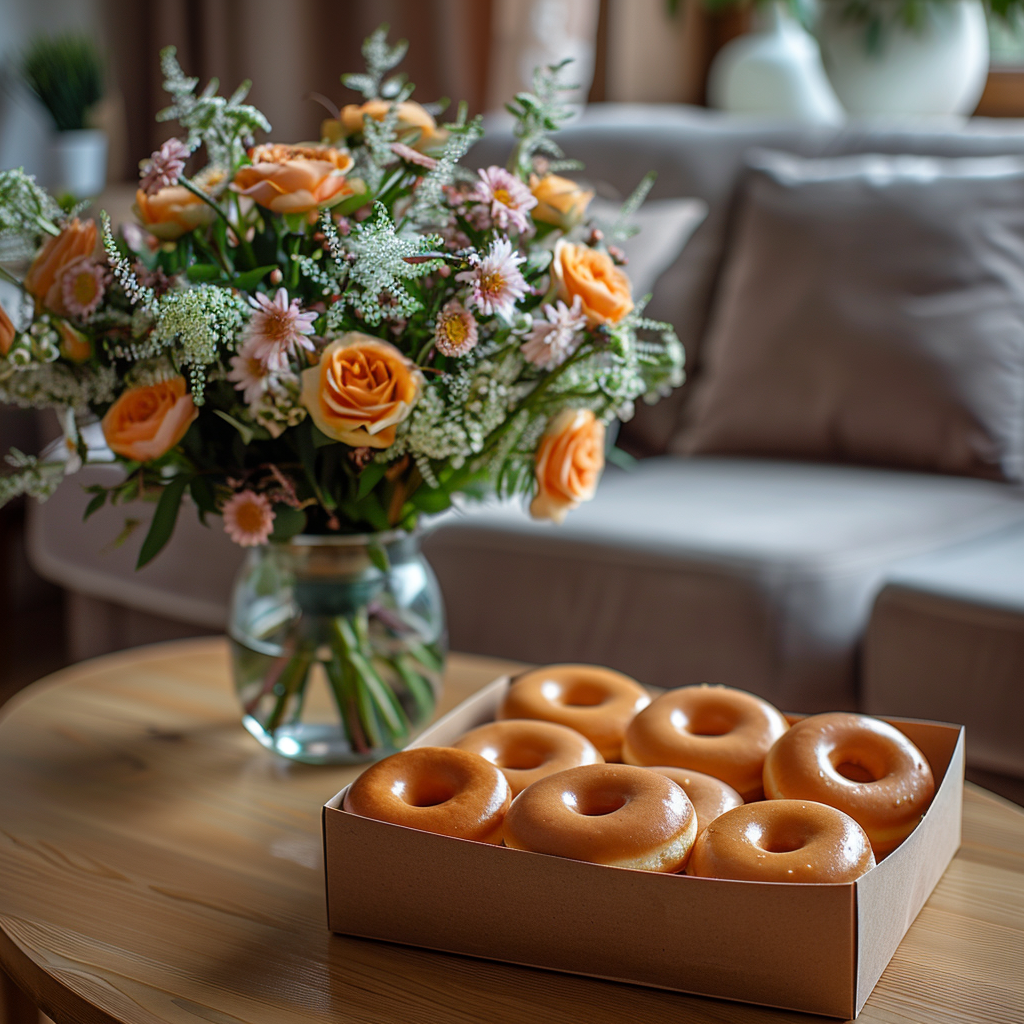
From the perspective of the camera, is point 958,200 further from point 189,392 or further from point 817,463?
point 189,392

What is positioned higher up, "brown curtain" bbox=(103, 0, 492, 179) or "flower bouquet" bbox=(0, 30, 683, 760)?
"brown curtain" bbox=(103, 0, 492, 179)

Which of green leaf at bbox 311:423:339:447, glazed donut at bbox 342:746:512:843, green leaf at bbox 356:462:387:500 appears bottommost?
glazed donut at bbox 342:746:512:843

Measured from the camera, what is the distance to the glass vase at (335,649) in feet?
2.99

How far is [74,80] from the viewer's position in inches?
108

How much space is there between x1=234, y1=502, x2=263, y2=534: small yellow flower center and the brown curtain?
2323 millimetres

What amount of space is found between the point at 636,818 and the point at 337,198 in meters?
0.44

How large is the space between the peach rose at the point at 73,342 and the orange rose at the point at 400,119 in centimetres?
25

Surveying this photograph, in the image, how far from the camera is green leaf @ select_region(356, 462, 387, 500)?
31.9 inches

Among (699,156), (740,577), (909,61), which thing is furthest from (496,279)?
(909,61)

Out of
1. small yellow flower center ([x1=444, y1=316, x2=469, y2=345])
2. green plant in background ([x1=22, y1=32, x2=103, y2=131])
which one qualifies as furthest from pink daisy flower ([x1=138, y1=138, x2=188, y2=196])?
green plant in background ([x1=22, y1=32, x2=103, y2=131])

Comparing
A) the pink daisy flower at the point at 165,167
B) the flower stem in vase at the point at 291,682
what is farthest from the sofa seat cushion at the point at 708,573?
the pink daisy flower at the point at 165,167

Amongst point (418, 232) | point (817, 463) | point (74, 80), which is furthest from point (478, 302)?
point (74, 80)

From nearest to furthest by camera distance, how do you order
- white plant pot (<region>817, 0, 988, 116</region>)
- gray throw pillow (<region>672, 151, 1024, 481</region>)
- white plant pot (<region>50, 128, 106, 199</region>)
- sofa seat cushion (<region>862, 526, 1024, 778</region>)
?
sofa seat cushion (<region>862, 526, 1024, 778</region>), gray throw pillow (<region>672, 151, 1024, 481</region>), white plant pot (<region>817, 0, 988, 116</region>), white plant pot (<region>50, 128, 106, 199</region>)

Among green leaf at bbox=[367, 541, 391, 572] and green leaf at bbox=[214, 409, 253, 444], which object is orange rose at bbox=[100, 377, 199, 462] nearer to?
green leaf at bbox=[214, 409, 253, 444]
